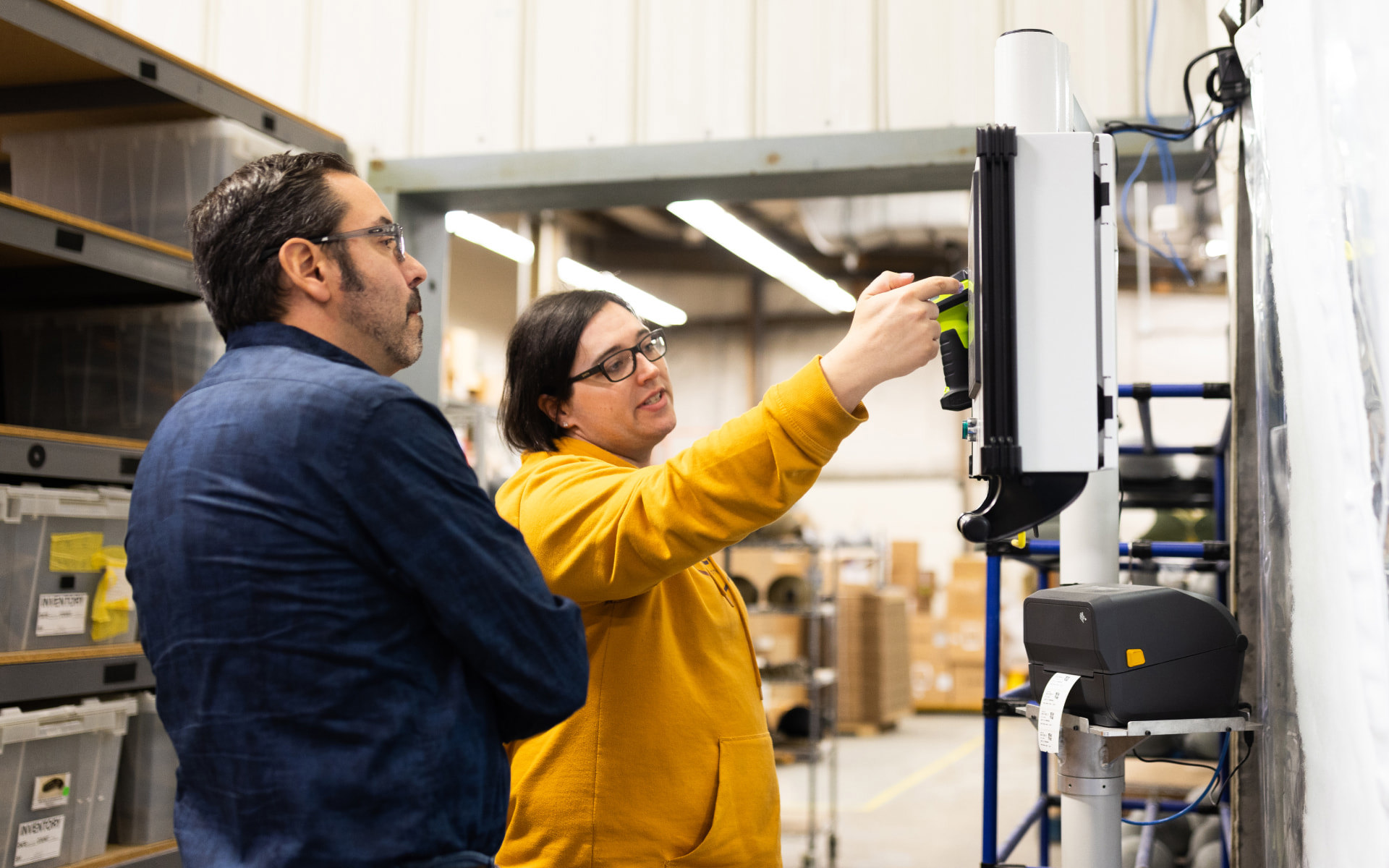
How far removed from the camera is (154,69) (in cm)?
239

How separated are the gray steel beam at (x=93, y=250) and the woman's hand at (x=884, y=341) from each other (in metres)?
1.57

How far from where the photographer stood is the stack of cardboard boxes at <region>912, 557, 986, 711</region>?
10945mm

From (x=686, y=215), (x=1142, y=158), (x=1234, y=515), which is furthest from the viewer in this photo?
(x=686, y=215)

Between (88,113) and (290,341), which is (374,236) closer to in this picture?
(290,341)

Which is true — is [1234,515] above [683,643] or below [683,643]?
above

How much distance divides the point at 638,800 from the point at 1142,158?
191 cm

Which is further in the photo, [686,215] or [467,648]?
[686,215]

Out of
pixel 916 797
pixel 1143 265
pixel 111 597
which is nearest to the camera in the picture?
pixel 111 597

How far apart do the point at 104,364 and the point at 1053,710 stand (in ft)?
7.81

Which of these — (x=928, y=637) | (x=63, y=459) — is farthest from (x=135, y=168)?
(x=928, y=637)

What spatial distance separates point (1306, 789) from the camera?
4.78 feet

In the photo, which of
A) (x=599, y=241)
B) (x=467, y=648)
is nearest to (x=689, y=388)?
(x=599, y=241)

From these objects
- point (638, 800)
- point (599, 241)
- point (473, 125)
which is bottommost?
point (638, 800)

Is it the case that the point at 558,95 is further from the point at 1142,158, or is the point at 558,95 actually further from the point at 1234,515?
the point at 1234,515
